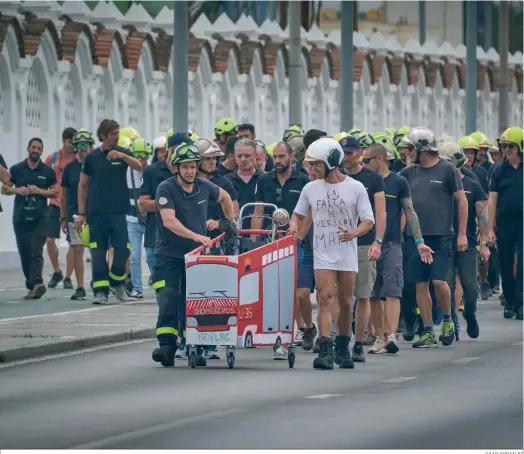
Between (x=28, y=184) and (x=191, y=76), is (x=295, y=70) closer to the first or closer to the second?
(x=28, y=184)

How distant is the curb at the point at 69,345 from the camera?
17.4 meters

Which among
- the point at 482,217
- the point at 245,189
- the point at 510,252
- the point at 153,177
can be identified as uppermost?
the point at 153,177

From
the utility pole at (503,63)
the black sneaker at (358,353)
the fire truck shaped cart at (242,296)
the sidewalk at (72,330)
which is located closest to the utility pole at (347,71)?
the sidewalk at (72,330)

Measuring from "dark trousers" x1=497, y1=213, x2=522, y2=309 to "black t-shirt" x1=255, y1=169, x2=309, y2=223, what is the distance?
496 cm

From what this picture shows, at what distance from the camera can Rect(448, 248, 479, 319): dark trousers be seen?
793 inches

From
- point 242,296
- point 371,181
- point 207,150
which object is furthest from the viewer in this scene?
point 207,150

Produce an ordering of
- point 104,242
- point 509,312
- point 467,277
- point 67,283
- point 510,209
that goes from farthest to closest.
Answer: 1. point 67,283
2. point 104,242
3. point 510,209
4. point 509,312
5. point 467,277

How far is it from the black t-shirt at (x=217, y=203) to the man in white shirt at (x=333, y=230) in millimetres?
1886

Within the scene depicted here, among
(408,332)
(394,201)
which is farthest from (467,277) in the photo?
(394,201)

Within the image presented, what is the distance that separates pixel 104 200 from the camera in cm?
2364

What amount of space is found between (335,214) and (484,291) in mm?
11094

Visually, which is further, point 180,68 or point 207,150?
point 180,68

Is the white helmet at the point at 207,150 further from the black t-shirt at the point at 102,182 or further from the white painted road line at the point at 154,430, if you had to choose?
the black t-shirt at the point at 102,182

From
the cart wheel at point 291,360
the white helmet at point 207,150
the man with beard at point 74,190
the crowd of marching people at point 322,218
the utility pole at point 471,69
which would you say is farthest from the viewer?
the utility pole at point 471,69
